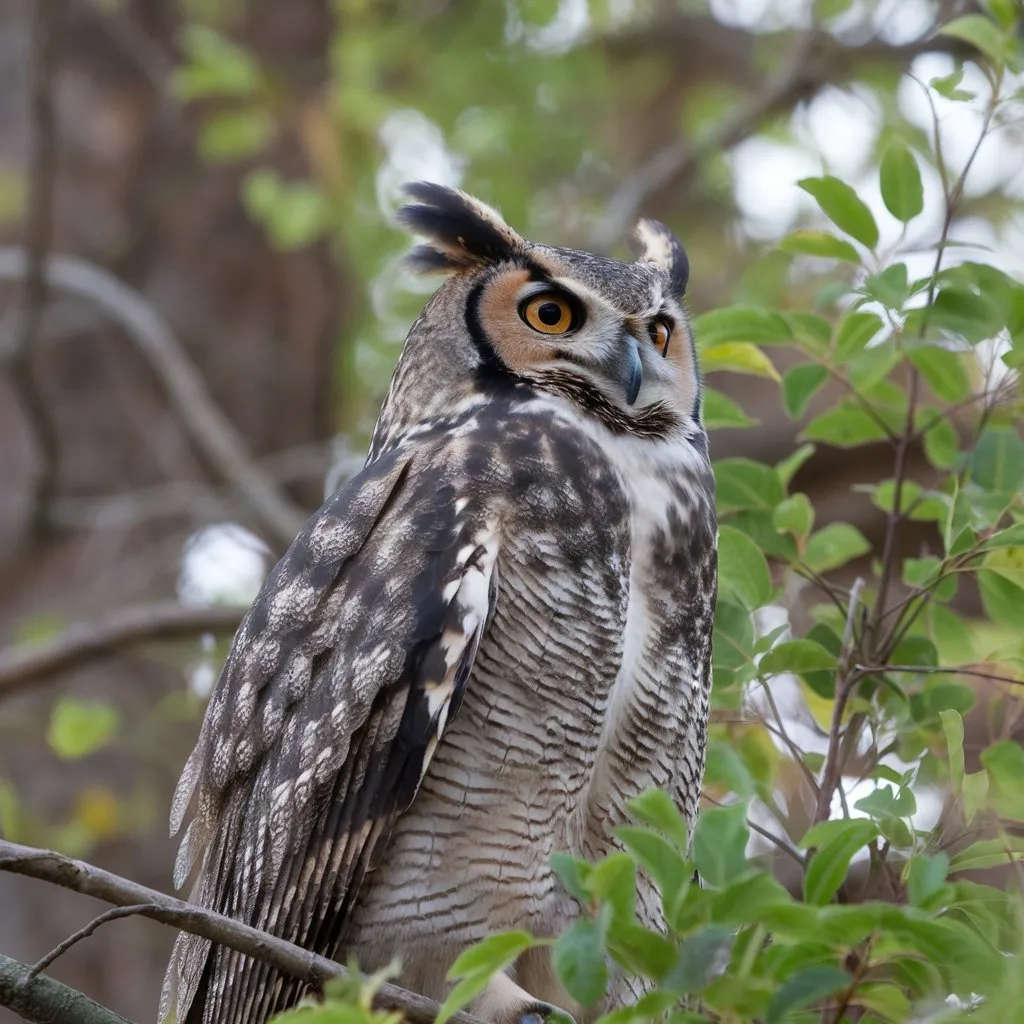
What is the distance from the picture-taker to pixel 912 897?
1.16 meters

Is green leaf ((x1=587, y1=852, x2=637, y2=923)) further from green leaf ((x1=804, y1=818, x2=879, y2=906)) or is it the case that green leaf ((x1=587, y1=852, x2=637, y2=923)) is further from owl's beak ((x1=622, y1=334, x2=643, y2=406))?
owl's beak ((x1=622, y1=334, x2=643, y2=406))

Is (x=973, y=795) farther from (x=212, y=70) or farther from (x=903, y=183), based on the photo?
(x=212, y=70)

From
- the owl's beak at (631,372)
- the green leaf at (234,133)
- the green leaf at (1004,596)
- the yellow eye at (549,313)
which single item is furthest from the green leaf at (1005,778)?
the green leaf at (234,133)

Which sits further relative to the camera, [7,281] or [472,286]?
[7,281]

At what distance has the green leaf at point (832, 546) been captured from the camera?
1.95 meters

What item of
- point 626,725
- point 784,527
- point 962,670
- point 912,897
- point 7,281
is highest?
point 7,281

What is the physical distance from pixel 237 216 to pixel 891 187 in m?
3.60

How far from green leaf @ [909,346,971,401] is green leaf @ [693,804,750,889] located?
885 mm

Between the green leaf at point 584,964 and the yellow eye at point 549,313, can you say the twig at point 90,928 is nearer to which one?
the green leaf at point 584,964

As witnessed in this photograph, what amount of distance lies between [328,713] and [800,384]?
0.74 metres

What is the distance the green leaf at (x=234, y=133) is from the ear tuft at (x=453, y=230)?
2.36m

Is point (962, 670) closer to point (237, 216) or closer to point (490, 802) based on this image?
point (490, 802)

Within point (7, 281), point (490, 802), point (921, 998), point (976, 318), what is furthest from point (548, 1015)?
point (7, 281)

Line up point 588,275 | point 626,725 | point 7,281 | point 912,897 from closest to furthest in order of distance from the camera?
point 912,897
point 626,725
point 588,275
point 7,281
